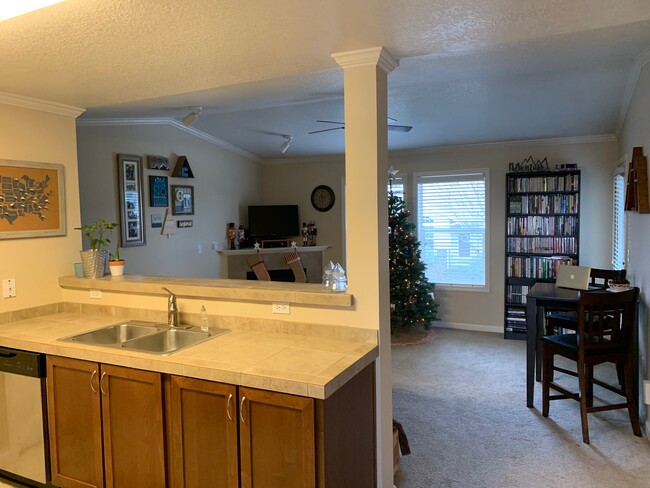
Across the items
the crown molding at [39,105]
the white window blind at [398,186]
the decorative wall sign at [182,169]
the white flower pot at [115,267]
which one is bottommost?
the white flower pot at [115,267]

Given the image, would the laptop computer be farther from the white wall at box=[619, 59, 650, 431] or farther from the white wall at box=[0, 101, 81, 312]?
the white wall at box=[0, 101, 81, 312]

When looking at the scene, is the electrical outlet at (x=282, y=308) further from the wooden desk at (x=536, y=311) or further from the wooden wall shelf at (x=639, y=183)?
the wooden wall shelf at (x=639, y=183)

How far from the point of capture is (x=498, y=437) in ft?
10.9

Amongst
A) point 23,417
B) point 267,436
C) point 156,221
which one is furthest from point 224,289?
point 156,221

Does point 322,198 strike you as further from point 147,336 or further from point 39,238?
point 147,336

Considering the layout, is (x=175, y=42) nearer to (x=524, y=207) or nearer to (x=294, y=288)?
(x=294, y=288)

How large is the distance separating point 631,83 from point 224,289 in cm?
343

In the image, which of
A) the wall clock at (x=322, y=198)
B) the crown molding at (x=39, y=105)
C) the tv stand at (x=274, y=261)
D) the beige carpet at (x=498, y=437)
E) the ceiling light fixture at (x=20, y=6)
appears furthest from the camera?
the wall clock at (x=322, y=198)

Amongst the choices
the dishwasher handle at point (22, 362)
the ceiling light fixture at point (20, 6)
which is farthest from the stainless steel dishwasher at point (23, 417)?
the ceiling light fixture at point (20, 6)

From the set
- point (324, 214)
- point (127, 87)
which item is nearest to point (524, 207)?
point (324, 214)

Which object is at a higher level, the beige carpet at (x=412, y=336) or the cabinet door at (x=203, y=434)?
the cabinet door at (x=203, y=434)

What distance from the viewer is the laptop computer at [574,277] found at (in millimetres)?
4066

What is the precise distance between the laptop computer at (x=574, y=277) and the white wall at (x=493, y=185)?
65.4 inches

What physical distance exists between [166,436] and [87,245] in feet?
7.21
